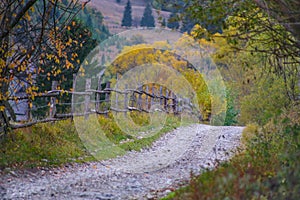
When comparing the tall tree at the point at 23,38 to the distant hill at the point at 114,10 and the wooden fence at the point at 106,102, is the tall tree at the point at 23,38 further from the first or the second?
the distant hill at the point at 114,10

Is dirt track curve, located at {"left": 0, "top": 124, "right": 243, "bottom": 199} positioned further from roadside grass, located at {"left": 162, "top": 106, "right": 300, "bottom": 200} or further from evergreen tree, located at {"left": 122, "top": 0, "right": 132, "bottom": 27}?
evergreen tree, located at {"left": 122, "top": 0, "right": 132, "bottom": 27}

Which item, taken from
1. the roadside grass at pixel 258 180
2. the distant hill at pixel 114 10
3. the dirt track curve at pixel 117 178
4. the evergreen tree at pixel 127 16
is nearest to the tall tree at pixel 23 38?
the dirt track curve at pixel 117 178

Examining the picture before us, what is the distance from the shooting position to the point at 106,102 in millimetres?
15367

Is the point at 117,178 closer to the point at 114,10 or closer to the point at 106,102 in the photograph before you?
the point at 106,102

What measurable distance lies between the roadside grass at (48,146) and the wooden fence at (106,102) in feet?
0.74

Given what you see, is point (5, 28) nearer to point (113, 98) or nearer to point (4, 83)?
point (4, 83)

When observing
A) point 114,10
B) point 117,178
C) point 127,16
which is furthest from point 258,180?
point 114,10

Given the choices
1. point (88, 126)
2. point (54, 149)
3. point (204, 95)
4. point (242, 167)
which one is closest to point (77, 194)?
point (242, 167)

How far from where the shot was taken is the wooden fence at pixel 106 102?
1089cm

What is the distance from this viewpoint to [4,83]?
911cm

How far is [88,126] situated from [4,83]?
3.92 metres

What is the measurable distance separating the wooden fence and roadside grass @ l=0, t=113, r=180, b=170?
0.74ft

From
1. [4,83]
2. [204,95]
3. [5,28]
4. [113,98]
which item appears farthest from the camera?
[204,95]

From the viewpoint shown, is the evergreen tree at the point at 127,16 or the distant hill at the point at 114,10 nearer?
the evergreen tree at the point at 127,16
